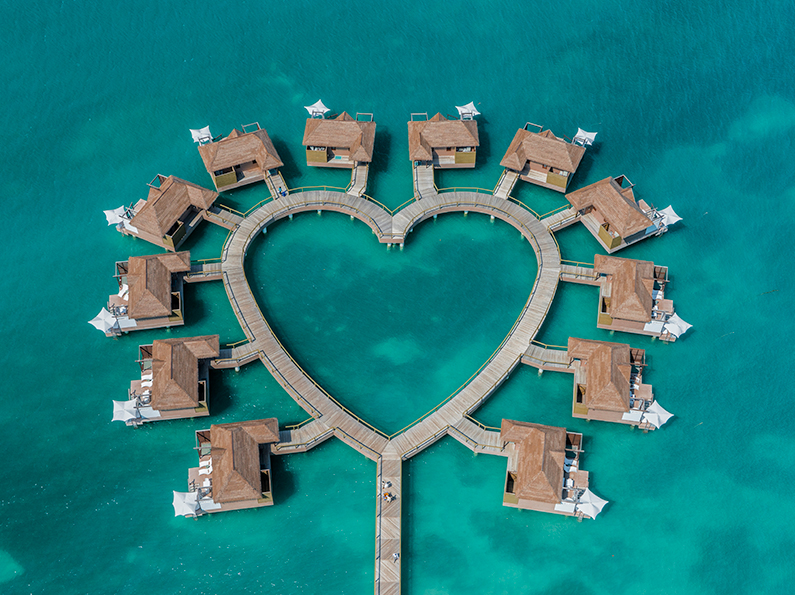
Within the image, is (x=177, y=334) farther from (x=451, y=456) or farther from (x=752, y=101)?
(x=752, y=101)

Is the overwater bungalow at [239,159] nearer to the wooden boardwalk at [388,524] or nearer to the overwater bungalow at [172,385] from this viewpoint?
the overwater bungalow at [172,385]

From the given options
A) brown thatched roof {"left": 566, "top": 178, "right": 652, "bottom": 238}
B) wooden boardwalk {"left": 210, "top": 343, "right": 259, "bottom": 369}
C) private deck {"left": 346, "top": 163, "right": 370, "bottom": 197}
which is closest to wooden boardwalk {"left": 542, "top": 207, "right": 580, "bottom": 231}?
brown thatched roof {"left": 566, "top": 178, "right": 652, "bottom": 238}

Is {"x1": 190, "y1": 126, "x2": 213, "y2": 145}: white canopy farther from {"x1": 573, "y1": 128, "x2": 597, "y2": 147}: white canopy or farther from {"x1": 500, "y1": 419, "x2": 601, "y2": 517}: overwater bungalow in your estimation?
{"x1": 500, "y1": 419, "x2": 601, "y2": 517}: overwater bungalow

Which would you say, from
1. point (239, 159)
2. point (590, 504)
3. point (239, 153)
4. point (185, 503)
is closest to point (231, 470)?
point (185, 503)

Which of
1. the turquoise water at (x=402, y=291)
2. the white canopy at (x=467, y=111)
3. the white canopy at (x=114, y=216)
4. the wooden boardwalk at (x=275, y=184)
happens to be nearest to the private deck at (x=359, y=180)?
the turquoise water at (x=402, y=291)

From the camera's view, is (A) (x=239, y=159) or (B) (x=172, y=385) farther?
(A) (x=239, y=159)

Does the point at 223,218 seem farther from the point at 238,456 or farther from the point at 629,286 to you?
the point at 629,286
